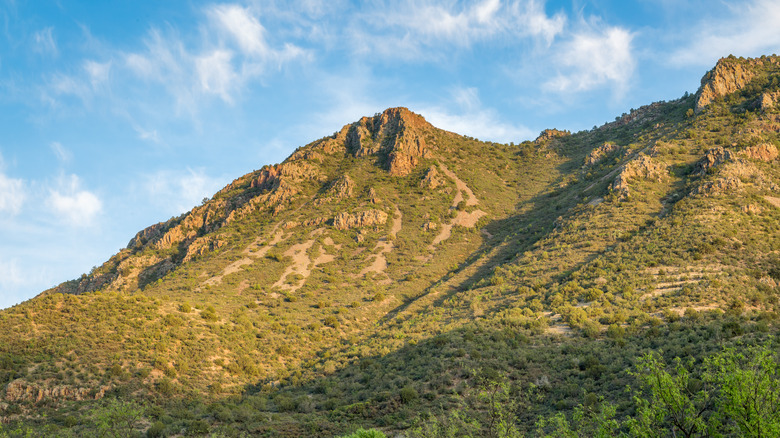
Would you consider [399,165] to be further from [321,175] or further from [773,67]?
[773,67]

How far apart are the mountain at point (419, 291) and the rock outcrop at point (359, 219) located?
0.45m

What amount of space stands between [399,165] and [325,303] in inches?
2021

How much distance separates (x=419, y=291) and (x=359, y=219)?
25.6 metres

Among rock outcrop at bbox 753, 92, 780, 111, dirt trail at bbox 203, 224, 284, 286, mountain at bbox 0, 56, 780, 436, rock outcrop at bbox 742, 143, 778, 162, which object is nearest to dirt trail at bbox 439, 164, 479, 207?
mountain at bbox 0, 56, 780, 436

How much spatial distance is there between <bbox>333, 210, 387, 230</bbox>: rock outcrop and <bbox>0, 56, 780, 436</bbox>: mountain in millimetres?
449

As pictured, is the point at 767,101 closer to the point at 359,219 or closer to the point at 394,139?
the point at 394,139

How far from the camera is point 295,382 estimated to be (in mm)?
39500

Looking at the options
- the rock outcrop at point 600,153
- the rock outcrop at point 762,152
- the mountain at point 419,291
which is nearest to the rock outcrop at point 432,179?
the mountain at point 419,291

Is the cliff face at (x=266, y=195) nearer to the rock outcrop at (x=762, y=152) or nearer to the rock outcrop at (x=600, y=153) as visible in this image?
the rock outcrop at (x=600, y=153)

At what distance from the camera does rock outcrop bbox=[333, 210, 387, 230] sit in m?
83.8

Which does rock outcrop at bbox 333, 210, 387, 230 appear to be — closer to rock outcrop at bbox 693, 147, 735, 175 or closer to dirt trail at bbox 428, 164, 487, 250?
dirt trail at bbox 428, 164, 487, 250

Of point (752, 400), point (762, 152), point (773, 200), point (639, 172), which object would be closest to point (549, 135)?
point (639, 172)

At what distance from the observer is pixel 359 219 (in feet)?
277

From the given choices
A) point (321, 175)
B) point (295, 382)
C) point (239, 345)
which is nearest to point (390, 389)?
point (295, 382)
